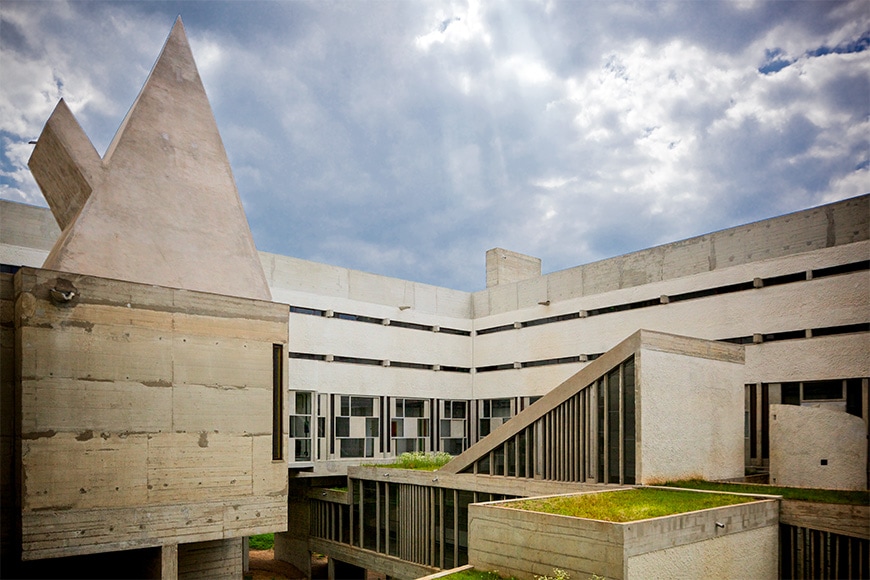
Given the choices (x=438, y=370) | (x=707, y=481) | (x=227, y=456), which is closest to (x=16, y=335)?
(x=227, y=456)

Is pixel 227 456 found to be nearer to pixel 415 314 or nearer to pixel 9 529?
pixel 9 529

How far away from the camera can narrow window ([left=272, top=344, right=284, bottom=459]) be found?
1769 centimetres

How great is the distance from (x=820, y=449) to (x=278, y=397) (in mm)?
14758

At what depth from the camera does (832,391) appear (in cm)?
1975

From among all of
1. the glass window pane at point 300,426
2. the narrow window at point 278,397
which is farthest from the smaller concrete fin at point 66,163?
the glass window pane at point 300,426

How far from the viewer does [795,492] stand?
48.4ft

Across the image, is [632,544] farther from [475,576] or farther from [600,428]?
[600,428]

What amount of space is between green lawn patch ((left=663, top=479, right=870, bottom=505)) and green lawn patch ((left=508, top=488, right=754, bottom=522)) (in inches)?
48.4

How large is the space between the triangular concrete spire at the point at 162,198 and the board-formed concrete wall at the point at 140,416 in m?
1.38

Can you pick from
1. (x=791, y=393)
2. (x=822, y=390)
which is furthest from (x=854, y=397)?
(x=791, y=393)

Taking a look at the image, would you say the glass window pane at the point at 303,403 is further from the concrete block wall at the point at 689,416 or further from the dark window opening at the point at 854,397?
the dark window opening at the point at 854,397

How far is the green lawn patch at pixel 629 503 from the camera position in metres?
11.5

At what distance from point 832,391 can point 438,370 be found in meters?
16.9

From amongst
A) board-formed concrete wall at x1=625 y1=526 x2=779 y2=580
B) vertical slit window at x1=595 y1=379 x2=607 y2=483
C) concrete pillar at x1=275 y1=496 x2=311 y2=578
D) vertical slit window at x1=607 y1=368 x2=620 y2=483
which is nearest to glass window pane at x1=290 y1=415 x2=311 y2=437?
concrete pillar at x1=275 y1=496 x2=311 y2=578
